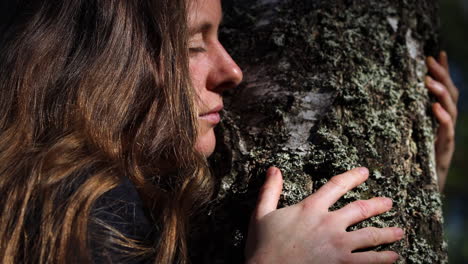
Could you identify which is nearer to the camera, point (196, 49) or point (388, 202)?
point (388, 202)

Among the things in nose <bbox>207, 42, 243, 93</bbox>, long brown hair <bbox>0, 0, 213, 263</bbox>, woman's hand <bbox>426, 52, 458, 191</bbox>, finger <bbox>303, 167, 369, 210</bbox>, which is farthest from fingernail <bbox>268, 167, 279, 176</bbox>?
woman's hand <bbox>426, 52, 458, 191</bbox>

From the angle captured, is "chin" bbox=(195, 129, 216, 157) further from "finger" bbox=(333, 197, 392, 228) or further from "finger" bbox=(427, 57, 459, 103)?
"finger" bbox=(427, 57, 459, 103)

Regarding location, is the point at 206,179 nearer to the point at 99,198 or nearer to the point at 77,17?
the point at 99,198

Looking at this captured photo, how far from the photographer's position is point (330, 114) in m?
1.39

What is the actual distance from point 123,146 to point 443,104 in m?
1.23

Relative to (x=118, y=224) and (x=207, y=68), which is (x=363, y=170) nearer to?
(x=207, y=68)

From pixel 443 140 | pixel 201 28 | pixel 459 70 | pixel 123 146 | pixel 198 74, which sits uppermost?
pixel 201 28

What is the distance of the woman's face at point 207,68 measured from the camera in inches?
57.9

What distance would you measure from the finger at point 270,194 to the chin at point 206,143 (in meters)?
0.28

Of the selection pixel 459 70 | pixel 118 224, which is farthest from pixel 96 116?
pixel 459 70

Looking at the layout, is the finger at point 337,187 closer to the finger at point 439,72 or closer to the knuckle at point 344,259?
the knuckle at point 344,259

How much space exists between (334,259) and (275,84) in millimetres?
606

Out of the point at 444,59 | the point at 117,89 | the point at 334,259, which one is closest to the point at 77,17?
the point at 117,89

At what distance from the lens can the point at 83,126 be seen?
129cm
